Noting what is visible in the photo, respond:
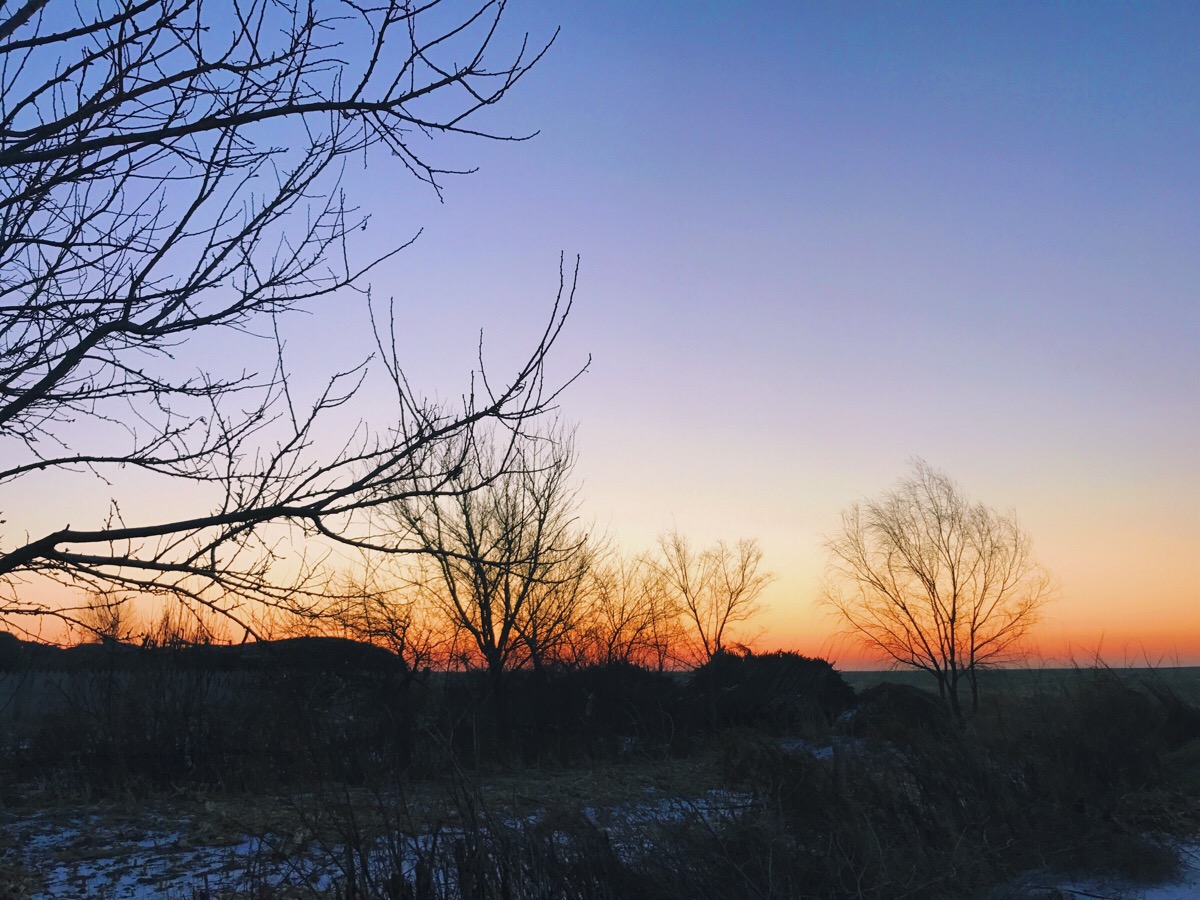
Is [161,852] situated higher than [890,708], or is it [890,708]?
[890,708]

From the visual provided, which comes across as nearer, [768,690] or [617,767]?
[617,767]

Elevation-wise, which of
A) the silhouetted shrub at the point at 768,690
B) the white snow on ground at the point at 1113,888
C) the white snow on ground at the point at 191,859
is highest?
the silhouetted shrub at the point at 768,690

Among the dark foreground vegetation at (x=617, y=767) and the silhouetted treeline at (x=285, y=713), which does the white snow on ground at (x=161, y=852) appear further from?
the silhouetted treeline at (x=285, y=713)

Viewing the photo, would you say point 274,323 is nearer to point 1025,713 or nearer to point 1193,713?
point 1025,713

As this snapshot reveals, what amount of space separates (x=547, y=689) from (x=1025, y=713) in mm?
8959

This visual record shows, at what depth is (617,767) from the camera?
49.6 ft

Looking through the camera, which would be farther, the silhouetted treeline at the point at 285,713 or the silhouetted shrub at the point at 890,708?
the silhouetted shrub at the point at 890,708

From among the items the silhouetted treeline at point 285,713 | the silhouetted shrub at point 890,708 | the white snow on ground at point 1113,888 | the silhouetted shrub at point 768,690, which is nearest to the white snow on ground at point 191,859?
the white snow on ground at point 1113,888

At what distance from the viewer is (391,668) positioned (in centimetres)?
1527

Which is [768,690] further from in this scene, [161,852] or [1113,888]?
[161,852]

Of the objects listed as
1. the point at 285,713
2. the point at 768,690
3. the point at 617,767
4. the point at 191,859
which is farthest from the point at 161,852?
the point at 768,690

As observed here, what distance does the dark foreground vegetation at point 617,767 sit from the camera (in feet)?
15.9

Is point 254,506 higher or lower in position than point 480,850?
higher

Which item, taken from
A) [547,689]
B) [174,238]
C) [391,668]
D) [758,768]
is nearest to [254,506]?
[174,238]
